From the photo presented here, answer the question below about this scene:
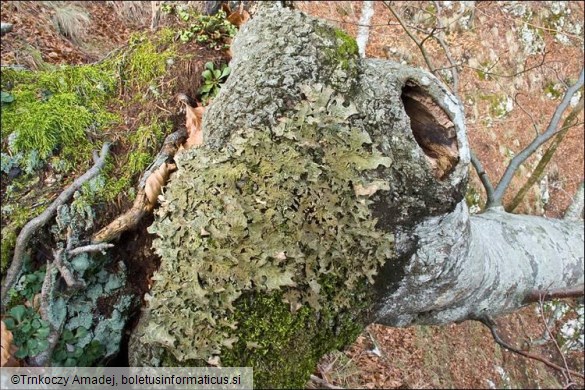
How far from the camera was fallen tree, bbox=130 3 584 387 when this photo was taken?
52.7 inches

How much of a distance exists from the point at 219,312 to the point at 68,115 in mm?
942

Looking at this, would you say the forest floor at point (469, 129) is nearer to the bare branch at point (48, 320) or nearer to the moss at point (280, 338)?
the bare branch at point (48, 320)

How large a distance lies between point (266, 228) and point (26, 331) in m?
0.74

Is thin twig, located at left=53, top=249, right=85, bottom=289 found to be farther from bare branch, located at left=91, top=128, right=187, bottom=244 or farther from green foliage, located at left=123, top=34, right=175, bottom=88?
green foliage, located at left=123, top=34, right=175, bottom=88

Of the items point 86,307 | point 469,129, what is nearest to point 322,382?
point 86,307

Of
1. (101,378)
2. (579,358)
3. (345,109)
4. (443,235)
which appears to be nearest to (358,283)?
(443,235)

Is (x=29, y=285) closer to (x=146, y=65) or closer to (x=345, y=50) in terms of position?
(x=146, y=65)

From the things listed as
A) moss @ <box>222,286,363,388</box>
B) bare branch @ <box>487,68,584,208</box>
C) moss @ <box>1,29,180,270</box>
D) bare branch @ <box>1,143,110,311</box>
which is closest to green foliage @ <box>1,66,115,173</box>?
moss @ <box>1,29,180,270</box>

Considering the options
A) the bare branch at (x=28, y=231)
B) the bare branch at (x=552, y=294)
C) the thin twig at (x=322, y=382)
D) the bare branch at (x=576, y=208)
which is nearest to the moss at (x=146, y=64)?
the bare branch at (x=28, y=231)

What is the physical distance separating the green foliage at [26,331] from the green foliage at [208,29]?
1.31m

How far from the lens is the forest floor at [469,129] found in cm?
414

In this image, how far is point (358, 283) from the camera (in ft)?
5.07

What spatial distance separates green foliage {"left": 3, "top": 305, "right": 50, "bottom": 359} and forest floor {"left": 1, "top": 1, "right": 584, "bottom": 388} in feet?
4.70

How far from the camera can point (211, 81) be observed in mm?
1983
